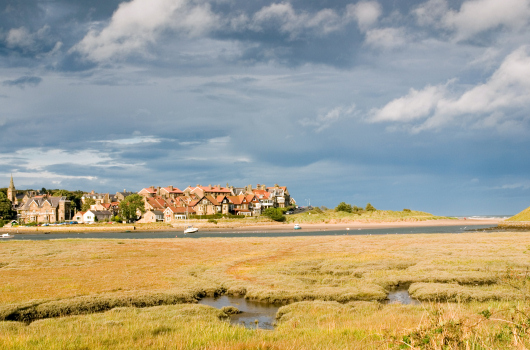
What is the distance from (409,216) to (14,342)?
589 feet

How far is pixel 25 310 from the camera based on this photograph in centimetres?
1922

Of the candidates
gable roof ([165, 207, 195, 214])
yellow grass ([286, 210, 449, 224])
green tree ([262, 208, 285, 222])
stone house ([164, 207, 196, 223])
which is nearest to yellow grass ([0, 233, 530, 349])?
green tree ([262, 208, 285, 222])

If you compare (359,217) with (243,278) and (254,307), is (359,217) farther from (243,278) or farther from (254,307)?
(254,307)

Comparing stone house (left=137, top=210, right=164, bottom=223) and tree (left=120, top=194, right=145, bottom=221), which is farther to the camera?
stone house (left=137, top=210, right=164, bottom=223)

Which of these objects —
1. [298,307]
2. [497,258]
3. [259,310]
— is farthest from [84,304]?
[497,258]

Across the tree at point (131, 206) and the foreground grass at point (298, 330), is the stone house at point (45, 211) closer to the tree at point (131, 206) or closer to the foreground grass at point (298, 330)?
the tree at point (131, 206)

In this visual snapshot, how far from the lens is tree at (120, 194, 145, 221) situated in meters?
168

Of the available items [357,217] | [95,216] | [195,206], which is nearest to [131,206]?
[95,216]

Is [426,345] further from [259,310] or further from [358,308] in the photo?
[259,310]

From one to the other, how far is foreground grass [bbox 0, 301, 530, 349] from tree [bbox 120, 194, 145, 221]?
156003 millimetres

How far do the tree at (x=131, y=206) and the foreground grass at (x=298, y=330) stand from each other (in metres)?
→ 156

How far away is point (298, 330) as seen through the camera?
1405cm

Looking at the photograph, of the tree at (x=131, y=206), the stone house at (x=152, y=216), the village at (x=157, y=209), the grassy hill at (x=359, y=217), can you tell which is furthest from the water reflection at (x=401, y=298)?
the tree at (x=131, y=206)

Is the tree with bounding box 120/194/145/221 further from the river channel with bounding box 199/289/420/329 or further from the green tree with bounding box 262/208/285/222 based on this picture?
the river channel with bounding box 199/289/420/329
